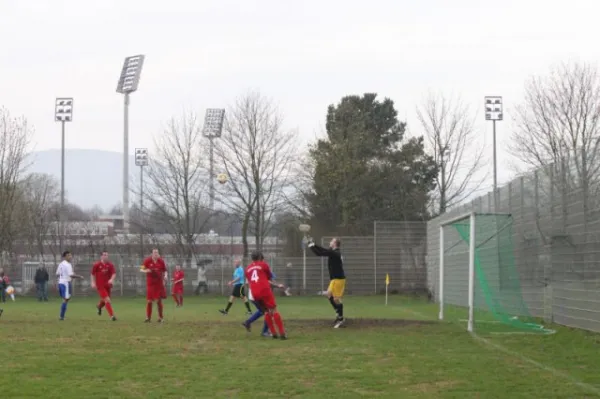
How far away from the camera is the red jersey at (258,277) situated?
53.2 feet

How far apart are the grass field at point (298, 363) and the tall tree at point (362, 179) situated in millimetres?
34249

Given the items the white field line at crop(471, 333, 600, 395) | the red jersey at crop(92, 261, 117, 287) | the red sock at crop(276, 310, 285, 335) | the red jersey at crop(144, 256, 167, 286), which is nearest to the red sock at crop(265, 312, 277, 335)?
the red sock at crop(276, 310, 285, 335)

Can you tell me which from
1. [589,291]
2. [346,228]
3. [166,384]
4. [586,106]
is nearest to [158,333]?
[166,384]

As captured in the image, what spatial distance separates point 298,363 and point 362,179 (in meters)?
41.1

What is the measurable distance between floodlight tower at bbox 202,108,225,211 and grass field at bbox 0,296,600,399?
3444 cm

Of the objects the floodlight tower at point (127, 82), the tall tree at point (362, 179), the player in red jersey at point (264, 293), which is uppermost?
the floodlight tower at point (127, 82)

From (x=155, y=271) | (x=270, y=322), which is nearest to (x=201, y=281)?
(x=155, y=271)

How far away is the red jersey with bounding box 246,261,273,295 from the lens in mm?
16203

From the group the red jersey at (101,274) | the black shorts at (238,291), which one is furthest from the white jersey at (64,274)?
the black shorts at (238,291)

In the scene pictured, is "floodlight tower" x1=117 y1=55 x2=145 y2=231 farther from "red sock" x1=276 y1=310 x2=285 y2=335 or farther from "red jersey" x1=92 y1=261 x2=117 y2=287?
"red sock" x1=276 y1=310 x2=285 y2=335

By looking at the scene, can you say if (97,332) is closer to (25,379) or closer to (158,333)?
(158,333)

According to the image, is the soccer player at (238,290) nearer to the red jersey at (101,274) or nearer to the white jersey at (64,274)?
the red jersey at (101,274)

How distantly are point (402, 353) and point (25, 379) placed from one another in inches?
231

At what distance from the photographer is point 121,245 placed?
51469mm
